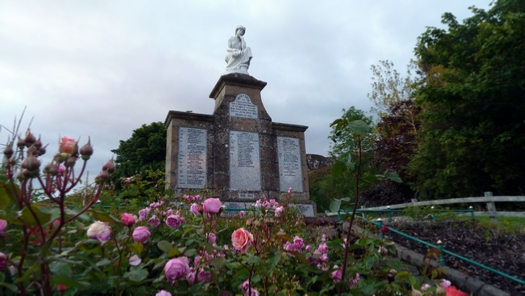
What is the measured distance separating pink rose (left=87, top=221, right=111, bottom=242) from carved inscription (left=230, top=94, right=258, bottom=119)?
8.51 metres

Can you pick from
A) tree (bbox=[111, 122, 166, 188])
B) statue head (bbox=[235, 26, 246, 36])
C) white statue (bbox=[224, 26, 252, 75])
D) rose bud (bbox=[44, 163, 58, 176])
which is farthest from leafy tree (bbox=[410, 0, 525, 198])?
tree (bbox=[111, 122, 166, 188])

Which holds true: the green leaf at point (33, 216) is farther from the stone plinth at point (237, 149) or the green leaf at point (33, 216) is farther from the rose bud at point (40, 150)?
the stone plinth at point (237, 149)

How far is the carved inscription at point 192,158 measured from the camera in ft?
28.1

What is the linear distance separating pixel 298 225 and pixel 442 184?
1146 cm

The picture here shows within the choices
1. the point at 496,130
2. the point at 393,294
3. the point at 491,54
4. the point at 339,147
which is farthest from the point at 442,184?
the point at 393,294

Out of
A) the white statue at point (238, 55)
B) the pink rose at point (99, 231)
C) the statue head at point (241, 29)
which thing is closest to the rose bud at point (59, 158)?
the pink rose at point (99, 231)

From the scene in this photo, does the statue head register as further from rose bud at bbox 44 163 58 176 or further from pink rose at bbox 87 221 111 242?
rose bud at bbox 44 163 58 176

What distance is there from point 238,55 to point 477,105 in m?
9.08

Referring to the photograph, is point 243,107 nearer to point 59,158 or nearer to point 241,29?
point 241,29

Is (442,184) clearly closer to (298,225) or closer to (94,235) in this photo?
(298,225)

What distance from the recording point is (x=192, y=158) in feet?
28.8

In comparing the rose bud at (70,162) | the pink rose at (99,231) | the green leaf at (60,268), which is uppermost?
the rose bud at (70,162)

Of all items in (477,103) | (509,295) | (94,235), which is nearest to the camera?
(94,235)

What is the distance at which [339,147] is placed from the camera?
74.9 feet
